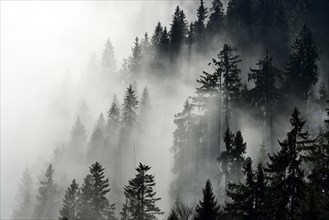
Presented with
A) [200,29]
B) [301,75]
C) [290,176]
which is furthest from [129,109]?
[290,176]

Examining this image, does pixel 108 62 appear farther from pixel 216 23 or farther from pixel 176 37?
pixel 216 23

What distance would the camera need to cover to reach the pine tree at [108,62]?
130m

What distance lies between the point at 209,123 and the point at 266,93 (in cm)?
1218

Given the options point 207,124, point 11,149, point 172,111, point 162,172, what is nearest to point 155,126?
point 172,111

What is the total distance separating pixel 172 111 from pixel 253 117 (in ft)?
88.8

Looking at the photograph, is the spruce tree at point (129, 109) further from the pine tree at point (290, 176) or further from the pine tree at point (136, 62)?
the pine tree at point (290, 176)

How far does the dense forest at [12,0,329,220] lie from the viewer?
42.3 m

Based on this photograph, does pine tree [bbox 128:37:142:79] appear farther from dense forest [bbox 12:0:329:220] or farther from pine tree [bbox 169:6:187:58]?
pine tree [bbox 169:6:187:58]

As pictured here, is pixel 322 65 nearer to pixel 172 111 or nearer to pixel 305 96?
pixel 305 96

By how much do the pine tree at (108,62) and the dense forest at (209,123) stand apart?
1.12ft

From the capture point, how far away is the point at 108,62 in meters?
132

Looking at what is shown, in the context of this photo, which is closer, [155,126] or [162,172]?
[162,172]

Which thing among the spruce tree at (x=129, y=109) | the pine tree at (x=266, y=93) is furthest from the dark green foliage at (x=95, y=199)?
the spruce tree at (x=129, y=109)

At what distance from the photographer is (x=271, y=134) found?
236 feet
